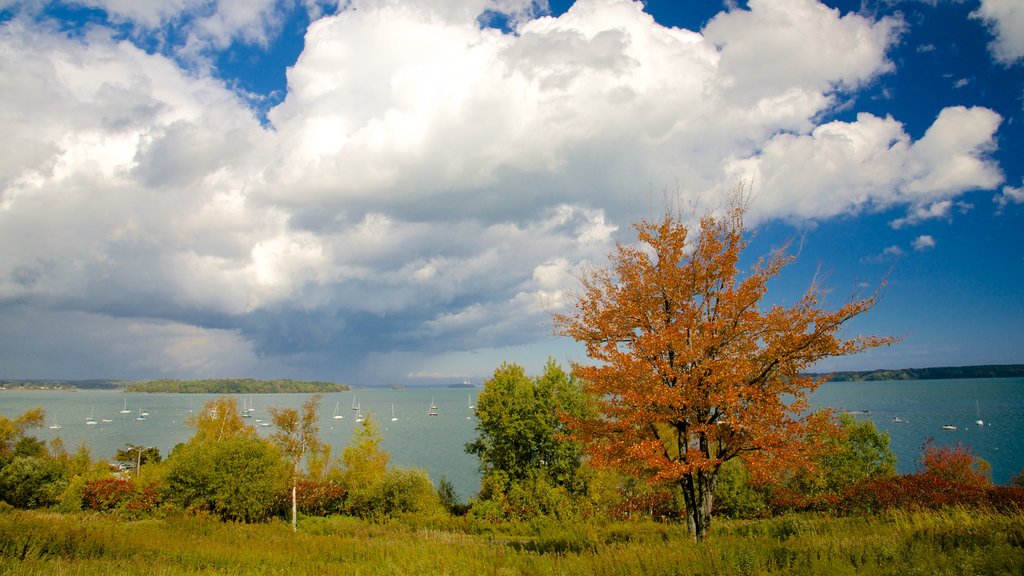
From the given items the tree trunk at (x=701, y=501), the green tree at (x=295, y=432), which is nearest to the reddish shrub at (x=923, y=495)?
the tree trunk at (x=701, y=501)

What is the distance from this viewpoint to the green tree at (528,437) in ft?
103

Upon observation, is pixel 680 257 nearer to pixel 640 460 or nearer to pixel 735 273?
pixel 735 273

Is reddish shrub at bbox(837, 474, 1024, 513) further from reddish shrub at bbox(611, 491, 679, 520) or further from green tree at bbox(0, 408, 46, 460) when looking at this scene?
green tree at bbox(0, 408, 46, 460)

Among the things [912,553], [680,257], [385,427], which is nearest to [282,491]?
[680,257]

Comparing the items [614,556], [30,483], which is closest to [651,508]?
[614,556]

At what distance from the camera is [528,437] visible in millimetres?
32062

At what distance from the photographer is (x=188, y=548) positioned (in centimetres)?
1291

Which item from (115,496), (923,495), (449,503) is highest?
(923,495)

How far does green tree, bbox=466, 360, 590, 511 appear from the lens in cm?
3153

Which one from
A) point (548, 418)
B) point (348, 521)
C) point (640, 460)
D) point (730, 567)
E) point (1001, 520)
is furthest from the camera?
point (548, 418)

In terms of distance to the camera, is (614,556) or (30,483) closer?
(614,556)

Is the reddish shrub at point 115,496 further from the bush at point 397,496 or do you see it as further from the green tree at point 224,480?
the bush at point 397,496

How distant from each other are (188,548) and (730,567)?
1261cm

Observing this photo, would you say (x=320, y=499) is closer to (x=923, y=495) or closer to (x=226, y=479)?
(x=226, y=479)
